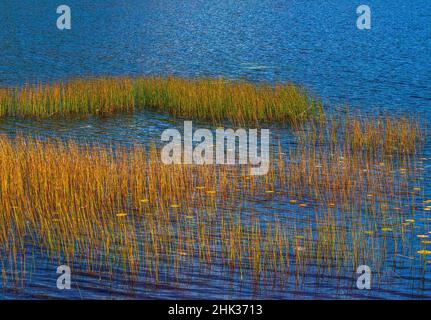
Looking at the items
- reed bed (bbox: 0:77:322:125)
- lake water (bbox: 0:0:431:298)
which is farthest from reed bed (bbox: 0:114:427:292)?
reed bed (bbox: 0:77:322:125)

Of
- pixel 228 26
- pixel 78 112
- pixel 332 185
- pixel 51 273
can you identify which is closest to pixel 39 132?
pixel 78 112

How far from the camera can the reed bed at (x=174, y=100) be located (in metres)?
21.1

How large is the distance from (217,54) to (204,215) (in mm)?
27944

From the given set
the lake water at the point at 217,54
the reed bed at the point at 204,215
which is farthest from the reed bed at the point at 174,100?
the reed bed at the point at 204,215

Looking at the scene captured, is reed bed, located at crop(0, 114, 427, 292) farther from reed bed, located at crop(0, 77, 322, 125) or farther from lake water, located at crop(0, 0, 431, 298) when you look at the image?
reed bed, located at crop(0, 77, 322, 125)

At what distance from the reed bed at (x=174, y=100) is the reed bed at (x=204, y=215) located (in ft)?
19.7

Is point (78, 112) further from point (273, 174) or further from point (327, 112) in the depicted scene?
point (273, 174)

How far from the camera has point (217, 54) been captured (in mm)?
38625

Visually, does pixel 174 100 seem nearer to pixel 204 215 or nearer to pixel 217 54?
pixel 204 215

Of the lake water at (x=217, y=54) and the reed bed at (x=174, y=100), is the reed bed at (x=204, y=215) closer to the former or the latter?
the lake water at (x=217, y=54)

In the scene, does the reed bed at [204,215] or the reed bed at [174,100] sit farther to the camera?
the reed bed at [174,100]

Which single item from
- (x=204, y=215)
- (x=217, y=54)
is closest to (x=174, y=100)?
(x=204, y=215)

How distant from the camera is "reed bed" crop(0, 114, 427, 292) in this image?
9547 millimetres

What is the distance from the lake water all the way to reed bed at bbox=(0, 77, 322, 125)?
951 millimetres
